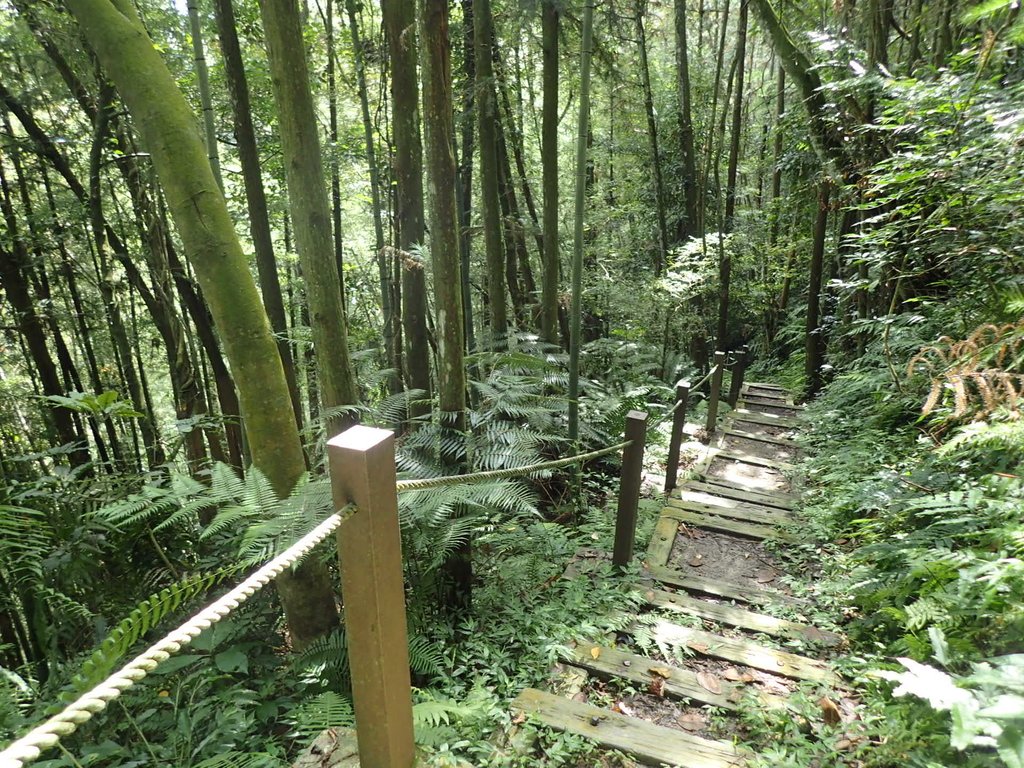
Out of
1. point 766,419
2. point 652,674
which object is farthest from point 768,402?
point 652,674

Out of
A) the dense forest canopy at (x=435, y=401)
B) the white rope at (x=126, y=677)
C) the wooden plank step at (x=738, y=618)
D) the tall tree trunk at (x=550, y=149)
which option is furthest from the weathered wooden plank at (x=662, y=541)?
the white rope at (x=126, y=677)

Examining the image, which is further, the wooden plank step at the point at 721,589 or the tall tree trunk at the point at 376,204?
the tall tree trunk at the point at 376,204

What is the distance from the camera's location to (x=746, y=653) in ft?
8.97

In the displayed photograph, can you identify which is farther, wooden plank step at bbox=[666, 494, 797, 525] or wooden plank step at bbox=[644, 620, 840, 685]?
wooden plank step at bbox=[666, 494, 797, 525]

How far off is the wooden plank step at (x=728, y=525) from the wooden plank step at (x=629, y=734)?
93.9 inches

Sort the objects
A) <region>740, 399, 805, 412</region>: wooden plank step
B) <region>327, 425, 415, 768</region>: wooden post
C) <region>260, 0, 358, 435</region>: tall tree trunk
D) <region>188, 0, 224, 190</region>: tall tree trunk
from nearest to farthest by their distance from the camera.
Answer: <region>327, 425, 415, 768</region>: wooden post < <region>260, 0, 358, 435</region>: tall tree trunk < <region>188, 0, 224, 190</region>: tall tree trunk < <region>740, 399, 805, 412</region>: wooden plank step

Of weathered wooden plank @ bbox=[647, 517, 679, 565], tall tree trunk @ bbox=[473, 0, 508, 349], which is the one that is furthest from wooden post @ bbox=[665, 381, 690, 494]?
tall tree trunk @ bbox=[473, 0, 508, 349]

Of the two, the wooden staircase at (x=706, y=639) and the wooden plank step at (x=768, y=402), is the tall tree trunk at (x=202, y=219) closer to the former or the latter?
the wooden staircase at (x=706, y=639)

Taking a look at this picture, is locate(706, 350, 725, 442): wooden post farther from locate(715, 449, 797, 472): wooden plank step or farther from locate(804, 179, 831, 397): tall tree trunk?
locate(804, 179, 831, 397): tall tree trunk

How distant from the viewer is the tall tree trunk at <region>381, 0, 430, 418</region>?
11.9ft

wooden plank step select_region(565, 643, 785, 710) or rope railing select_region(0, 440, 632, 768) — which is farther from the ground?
rope railing select_region(0, 440, 632, 768)

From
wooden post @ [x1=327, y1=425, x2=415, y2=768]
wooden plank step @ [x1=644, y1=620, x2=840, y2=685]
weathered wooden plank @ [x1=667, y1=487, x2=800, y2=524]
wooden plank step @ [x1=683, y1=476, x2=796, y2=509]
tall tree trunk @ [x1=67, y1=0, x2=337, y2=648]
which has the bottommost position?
wooden plank step @ [x1=683, y1=476, x2=796, y2=509]

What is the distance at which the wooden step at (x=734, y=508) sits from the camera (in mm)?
4574

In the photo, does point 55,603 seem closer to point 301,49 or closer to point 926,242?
point 301,49
